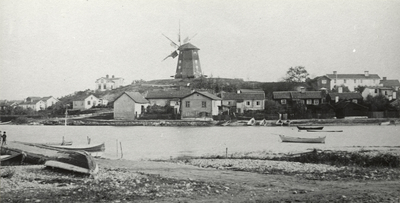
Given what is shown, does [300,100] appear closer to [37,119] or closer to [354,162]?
[354,162]

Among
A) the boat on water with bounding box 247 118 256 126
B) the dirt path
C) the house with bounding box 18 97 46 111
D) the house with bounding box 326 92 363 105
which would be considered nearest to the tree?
the house with bounding box 326 92 363 105

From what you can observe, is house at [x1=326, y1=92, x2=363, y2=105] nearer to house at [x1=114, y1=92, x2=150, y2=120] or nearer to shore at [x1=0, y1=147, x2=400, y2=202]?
shore at [x1=0, y1=147, x2=400, y2=202]

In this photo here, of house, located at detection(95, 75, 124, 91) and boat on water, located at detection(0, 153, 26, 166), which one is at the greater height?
house, located at detection(95, 75, 124, 91)

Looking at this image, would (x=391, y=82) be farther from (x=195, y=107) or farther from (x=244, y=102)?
(x=195, y=107)

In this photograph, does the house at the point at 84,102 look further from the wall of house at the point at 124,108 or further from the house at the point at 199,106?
the house at the point at 199,106

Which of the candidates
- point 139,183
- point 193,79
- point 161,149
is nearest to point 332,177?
point 139,183

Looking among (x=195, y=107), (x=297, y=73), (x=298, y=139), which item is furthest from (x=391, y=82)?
(x=195, y=107)

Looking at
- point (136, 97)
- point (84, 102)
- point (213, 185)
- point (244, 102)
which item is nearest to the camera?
point (213, 185)
